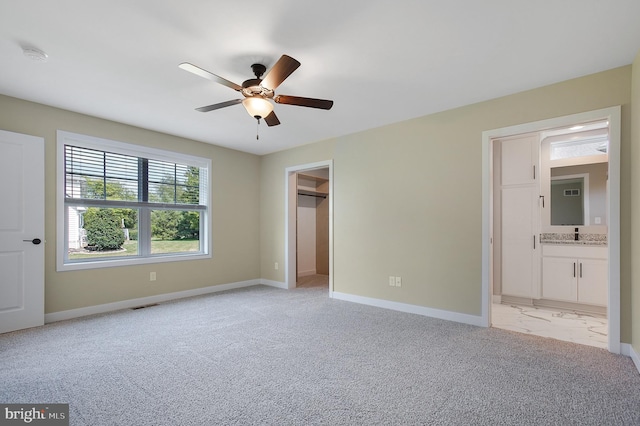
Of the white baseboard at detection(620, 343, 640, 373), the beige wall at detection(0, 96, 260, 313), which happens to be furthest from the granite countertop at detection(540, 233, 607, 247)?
the beige wall at detection(0, 96, 260, 313)

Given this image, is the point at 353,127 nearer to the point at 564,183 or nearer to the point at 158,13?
the point at 158,13

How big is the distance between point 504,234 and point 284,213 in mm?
3536

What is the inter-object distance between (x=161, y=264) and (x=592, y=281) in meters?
5.92

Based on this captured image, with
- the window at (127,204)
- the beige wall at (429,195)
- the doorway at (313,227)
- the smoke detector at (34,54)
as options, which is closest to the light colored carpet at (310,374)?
the beige wall at (429,195)

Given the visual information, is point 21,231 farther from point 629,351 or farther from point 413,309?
point 629,351

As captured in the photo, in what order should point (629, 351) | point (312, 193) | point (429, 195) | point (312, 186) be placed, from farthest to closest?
1. point (312, 186)
2. point (312, 193)
3. point (429, 195)
4. point (629, 351)

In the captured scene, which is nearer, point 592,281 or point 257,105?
point 257,105

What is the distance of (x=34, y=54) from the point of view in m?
2.40

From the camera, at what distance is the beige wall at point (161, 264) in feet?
11.5

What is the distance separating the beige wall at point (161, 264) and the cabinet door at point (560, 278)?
466 cm

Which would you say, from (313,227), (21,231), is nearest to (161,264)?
(21,231)

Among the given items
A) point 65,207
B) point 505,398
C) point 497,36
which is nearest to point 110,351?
point 65,207

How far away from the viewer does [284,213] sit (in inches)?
217

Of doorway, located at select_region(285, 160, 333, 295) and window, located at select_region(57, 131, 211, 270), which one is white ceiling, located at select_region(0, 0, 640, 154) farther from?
doorway, located at select_region(285, 160, 333, 295)
